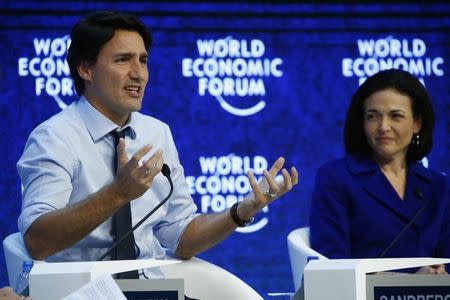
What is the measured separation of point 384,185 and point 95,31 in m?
1.30

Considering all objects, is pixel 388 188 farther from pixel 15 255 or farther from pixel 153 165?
pixel 15 255

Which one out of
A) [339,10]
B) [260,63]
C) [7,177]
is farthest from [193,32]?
[7,177]

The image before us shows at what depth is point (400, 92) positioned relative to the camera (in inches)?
174

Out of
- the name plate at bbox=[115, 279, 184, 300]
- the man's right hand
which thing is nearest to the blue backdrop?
the man's right hand

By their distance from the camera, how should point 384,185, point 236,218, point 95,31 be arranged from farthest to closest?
point 384,185
point 95,31
point 236,218

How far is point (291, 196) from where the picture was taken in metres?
5.50

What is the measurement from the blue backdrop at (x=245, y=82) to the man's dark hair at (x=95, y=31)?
136 centimetres

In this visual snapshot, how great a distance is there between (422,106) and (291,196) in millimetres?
1189

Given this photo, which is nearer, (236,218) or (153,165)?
(153,165)

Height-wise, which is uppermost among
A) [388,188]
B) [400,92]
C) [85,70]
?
[85,70]

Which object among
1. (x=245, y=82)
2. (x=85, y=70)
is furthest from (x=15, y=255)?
(x=245, y=82)

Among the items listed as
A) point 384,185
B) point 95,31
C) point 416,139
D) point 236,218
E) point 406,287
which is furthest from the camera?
point 416,139

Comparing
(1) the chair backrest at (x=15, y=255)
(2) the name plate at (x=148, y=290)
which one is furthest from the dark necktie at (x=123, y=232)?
(2) the name plate at (x=148, y=290)

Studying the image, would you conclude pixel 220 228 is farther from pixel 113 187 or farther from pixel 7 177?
pixel 7 177
